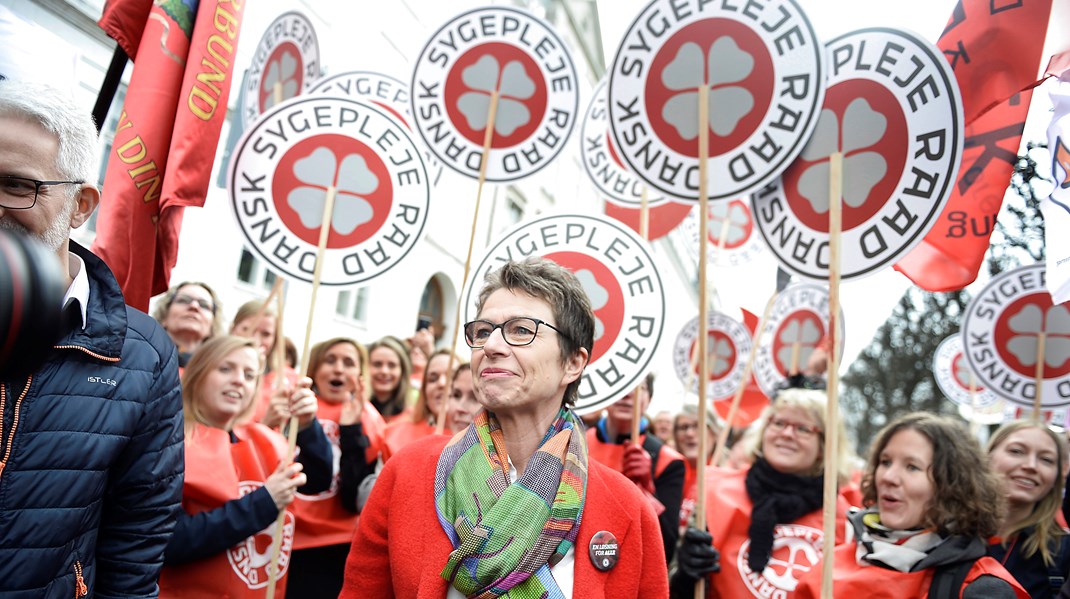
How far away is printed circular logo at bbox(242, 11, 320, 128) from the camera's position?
4.64 m

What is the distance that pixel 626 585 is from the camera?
1.85 meters

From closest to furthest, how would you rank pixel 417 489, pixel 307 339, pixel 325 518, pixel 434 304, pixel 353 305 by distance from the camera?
pixel 417 489 < pixel 307 339 < pixel 325 518 < pixel 353 305 < pixel 434 304

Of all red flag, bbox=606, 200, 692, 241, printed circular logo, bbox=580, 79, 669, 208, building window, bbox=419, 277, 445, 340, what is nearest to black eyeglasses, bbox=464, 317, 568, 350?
printed circular logo, bbox=580, 79, 669, 208

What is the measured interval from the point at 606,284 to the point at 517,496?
1.75 meters

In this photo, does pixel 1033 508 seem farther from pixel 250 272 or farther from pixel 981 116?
pixel 250 272

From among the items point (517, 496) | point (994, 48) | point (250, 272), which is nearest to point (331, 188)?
point (517, 496)

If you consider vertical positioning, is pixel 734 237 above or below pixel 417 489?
above

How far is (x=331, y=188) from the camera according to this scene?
3605 mm

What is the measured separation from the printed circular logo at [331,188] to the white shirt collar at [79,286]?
165cm

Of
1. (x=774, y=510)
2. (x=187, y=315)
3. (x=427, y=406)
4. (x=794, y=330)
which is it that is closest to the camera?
(x=774, y=510)

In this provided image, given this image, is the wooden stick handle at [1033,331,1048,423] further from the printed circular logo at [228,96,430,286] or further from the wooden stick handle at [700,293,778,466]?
the printed circular logo at [228,96,430,286]

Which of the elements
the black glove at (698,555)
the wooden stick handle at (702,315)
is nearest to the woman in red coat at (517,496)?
the wooden stick handle at (702,315)

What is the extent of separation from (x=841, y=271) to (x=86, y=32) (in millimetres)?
6130

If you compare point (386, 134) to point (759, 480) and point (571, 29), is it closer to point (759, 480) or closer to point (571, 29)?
point (759, 480)
